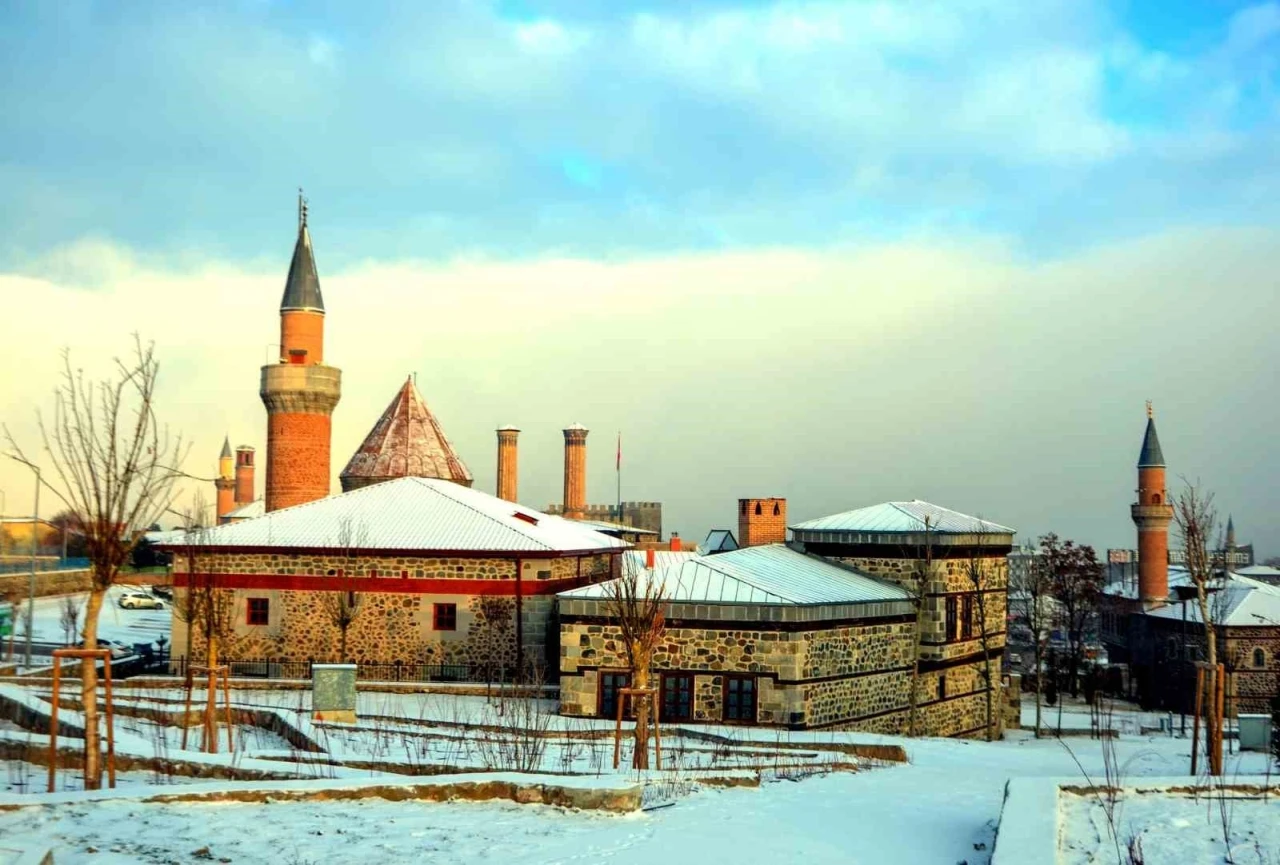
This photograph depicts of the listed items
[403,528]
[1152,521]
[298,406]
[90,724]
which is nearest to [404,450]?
[298,406]

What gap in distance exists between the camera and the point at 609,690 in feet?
69.9

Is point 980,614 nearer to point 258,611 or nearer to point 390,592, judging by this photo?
point 390,592

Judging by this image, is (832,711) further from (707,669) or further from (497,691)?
(497,691)

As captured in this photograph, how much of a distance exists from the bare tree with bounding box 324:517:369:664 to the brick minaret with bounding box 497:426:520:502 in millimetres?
29020

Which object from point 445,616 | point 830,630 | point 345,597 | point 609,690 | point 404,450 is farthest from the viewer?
point 404,450

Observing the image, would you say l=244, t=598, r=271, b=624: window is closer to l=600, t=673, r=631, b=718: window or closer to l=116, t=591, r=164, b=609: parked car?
l=600, t=673, r=631, b=718: window

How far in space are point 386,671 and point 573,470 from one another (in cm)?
4135

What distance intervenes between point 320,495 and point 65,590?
61.2ft

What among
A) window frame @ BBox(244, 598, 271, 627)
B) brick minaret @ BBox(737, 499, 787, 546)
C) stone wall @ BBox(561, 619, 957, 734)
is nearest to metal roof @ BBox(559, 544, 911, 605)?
stone wall @ BBox(561, 619, 957, 734)

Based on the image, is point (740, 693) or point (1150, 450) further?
point (1150, 450)

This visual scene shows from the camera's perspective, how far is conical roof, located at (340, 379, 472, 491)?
37094 mm

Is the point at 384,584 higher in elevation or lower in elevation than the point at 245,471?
lower

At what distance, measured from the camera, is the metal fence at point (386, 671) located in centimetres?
2517

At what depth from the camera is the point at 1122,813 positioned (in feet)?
31.6
